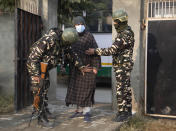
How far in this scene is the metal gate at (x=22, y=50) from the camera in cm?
504

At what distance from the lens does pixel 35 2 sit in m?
6.11

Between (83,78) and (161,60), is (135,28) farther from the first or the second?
(83,78)

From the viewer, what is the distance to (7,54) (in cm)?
655

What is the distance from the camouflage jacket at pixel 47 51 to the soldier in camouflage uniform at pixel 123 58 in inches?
25.1

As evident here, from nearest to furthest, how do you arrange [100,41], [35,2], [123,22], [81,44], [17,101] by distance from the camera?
[123,22] < [81,44] < [17,101] < [35,2] < [100,41]

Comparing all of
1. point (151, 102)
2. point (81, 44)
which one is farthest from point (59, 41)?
point (151, 102)

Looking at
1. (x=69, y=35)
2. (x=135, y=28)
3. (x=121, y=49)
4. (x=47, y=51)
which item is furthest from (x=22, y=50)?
(x=135, y=28)

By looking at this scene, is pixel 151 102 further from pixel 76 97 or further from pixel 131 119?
pixel 76 97

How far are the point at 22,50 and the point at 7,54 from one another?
1457mm

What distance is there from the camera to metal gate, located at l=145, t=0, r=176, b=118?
16.5 ft

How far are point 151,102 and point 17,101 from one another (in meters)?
2.64

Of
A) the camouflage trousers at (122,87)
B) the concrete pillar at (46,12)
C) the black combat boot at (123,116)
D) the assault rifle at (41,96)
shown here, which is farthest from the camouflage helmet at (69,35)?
the concrete pillar at (46,12)

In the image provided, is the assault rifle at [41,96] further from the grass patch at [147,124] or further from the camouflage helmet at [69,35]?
the grass patch at [147,124]

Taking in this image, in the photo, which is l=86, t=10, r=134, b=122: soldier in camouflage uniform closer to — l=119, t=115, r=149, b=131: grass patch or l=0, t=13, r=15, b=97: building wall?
l=119, t=115, r=149, b=131: grass patch
